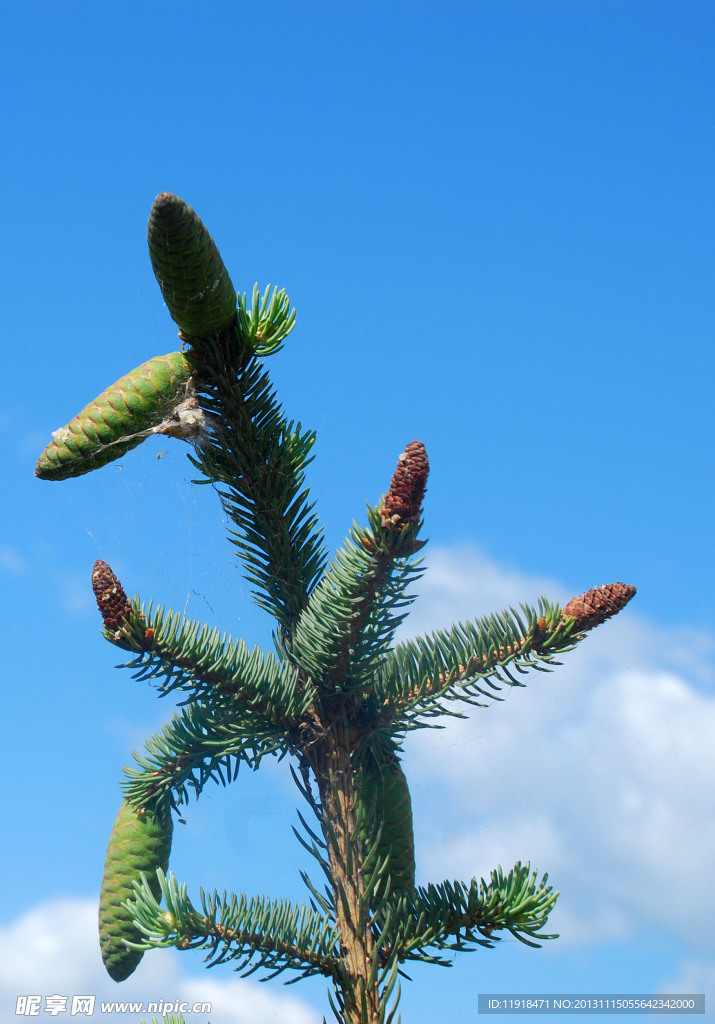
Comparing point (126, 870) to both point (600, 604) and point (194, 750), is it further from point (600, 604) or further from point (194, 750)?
point (600, 604)

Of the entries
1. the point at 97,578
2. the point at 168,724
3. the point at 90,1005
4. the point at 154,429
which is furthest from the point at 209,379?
the point at 90,1005

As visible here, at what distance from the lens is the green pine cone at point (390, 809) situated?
265cm

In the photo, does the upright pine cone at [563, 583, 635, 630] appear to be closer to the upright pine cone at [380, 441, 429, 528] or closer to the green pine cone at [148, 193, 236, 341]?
the upright pine cone at [380, 441, 429, 528]

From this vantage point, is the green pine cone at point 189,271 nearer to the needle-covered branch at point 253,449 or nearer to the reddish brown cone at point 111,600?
the needle-covered branch at point 253,449

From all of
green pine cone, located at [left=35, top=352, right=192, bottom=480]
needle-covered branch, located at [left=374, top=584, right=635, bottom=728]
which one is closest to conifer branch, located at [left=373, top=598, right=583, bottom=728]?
needle-covered branch, located at [left=374, top=584, right=635, bottom=728]

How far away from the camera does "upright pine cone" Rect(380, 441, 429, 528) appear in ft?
7.10

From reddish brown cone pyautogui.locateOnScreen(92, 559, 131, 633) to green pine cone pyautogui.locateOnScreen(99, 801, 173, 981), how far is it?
0.79 meters

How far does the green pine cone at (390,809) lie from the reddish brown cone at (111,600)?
815mm

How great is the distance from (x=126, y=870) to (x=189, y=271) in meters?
1.72

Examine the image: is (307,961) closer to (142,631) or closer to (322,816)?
(322,816)

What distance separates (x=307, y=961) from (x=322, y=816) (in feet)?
1.19

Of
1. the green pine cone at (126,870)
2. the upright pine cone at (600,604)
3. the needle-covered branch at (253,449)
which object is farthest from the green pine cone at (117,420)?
the upright pine cone at (600,604)

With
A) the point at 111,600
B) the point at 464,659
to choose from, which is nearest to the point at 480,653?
the point at 464,659

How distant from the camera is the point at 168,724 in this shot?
2.87 m
